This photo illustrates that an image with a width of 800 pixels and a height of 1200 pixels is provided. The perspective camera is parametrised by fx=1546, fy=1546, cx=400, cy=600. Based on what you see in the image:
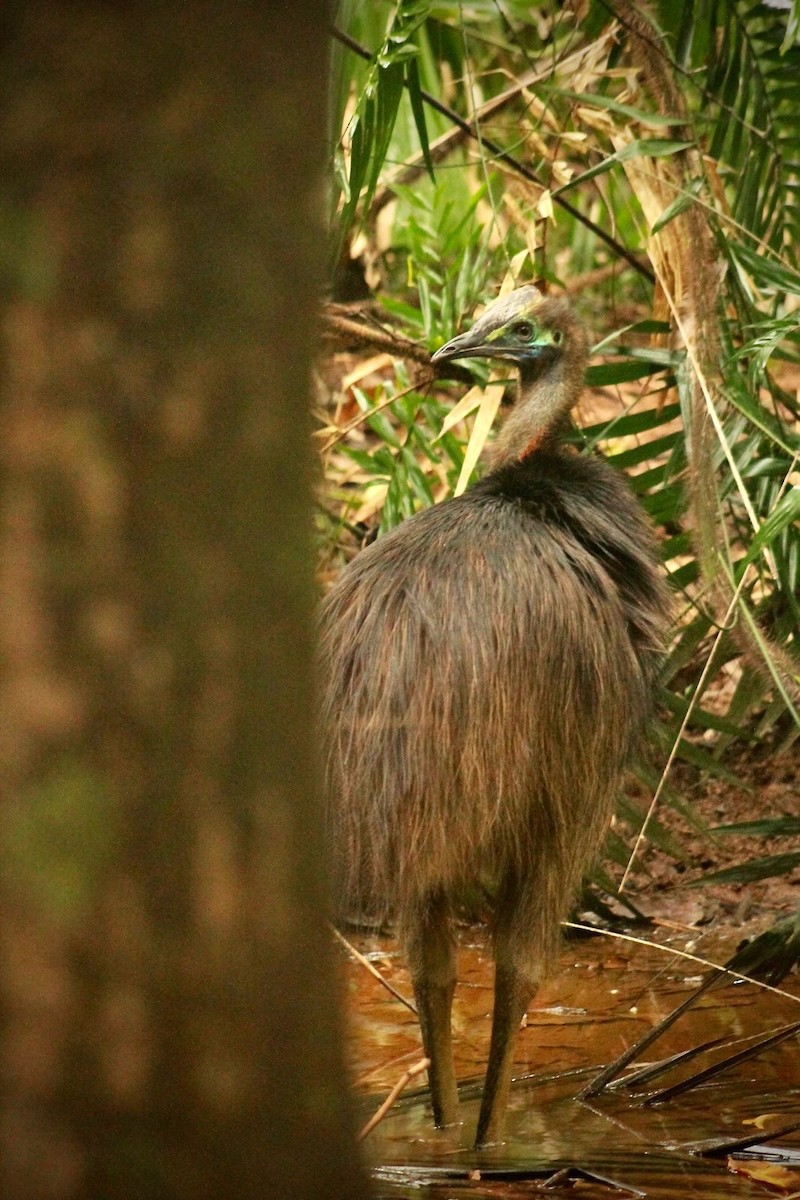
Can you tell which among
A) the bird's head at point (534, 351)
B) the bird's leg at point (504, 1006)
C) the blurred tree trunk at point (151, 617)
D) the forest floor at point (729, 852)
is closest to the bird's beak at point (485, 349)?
the bird's head at point (534, 351)

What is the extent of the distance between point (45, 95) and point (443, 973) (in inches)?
102

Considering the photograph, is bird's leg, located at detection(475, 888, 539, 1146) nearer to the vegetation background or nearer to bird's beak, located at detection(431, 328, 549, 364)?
the vegetation background

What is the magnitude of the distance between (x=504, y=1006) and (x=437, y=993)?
157mm

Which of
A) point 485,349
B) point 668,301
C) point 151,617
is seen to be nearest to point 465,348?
point 485,349

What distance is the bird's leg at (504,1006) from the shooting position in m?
3.25

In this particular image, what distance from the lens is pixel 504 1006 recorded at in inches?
131

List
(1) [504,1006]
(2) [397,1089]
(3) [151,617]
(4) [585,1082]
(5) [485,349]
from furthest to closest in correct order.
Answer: (5) [485,349], (4) [585,1082], (1) [504,1006], (2) [397,1089], (3) [151,617]

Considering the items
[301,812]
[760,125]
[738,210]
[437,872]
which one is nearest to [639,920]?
[437,872]

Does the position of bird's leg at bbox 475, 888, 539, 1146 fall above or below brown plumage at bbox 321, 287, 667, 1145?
below

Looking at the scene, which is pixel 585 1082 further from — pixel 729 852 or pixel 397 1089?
pixel 729 852

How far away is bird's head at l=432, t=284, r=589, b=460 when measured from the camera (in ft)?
12.5

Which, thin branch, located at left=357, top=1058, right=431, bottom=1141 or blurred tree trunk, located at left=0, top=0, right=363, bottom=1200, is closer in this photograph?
blurred tree trunk, located at left=0, top=0, right=363, bottom=1200

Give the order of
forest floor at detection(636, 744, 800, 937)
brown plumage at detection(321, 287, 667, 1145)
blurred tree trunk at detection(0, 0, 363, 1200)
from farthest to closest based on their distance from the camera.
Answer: forest floor at detection(636, 744, 800, 937) < brown plumage at detection(321, 287, 667, 1145) < blurred tree trunk at detection(0, 0, 363, 1200)

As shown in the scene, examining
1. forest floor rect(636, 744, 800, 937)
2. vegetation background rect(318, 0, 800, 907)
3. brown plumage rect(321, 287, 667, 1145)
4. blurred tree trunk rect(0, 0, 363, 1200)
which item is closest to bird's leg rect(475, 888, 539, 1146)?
brown plumage rect(321, 287, 667, 1145)
